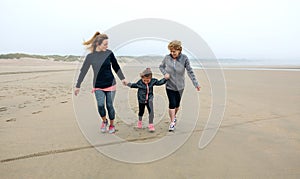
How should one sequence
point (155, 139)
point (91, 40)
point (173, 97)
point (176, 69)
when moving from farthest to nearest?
point (173, 97)
point (176, 69)
point (91, 40)
point (155, 139)

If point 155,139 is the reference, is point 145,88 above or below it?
above

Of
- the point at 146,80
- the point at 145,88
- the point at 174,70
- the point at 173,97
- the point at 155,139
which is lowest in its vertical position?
the point at 155,139

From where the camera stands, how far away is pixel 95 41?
4.27 meters

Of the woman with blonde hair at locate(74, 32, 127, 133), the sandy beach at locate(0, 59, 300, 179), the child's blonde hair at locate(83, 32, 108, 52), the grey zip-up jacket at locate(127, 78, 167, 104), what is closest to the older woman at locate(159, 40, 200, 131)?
the grey zip-up jacket at locate(127, 78, 167, 104)

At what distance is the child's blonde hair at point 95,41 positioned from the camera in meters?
4.15

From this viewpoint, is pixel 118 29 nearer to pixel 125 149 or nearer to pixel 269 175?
pixel 125 149

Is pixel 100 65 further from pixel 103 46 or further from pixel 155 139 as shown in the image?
pixel 155 139

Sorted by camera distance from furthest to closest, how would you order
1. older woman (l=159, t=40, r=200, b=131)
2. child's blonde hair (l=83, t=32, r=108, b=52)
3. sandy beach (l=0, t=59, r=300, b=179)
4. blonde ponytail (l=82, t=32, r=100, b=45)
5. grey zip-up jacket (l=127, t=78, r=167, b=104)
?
grey zip-up jacket (l=127, t=78, r=167, b=104) → older woman (l=159, t=40, r=200, b=131) → blonde ponytail (l=82, t=32, r=100, b=45) → child's blonde hair (l=83, t=32, r=108, b=52) → sandy beach (l=0, t=59, r=300, b=179)

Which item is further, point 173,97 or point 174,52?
point 173,97

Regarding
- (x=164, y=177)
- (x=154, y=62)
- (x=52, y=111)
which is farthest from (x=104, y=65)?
(x=52, y=111)

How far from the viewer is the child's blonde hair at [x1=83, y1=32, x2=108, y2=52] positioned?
4152 millimetres

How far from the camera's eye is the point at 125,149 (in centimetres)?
375

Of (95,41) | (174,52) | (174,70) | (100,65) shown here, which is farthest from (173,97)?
Answer: (95,41)

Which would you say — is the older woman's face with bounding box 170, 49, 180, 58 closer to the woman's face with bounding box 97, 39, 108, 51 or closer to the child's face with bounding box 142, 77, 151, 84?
the child's face with bounding box 142, 77, 151, 84
